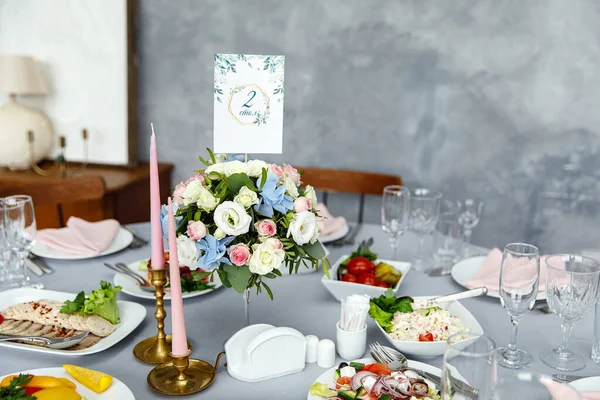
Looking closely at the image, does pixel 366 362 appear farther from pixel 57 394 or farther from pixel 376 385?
pixel 57 394

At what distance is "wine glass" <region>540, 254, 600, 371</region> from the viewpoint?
1180 mm

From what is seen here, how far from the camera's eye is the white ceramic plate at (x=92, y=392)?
1.04 m

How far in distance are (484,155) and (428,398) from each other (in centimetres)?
209

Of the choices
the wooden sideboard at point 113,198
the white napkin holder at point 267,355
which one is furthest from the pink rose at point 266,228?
the wooden sideboard at point 113,198

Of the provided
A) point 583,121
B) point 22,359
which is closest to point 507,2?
point 583,121

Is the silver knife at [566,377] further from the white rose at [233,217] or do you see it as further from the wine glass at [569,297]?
the white rose at [233,217]

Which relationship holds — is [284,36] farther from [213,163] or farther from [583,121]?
[213,163]

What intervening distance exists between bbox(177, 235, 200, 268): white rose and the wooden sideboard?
69.4 inches

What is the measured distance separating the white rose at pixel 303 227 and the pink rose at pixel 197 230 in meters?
0.17

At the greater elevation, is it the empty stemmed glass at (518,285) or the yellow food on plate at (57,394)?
the empty stemmed glass at (518,285)

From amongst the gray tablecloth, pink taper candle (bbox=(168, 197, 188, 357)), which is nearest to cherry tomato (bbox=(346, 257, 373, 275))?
the gray tablecloth

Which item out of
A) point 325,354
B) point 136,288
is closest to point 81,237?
point 136,288

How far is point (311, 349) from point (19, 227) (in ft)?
3.06

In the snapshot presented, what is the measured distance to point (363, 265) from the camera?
1.60m
